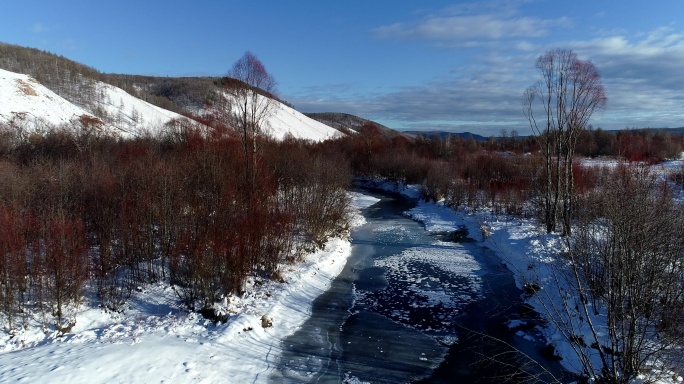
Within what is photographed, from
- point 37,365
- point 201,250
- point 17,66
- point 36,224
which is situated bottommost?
point 37,365

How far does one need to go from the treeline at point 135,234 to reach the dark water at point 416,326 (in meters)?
3.15

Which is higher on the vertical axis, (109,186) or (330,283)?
(109,186)

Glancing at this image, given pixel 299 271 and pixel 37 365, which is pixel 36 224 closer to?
pixel 37 365

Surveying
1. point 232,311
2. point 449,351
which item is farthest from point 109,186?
point 449,351

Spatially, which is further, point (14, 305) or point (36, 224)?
point (36, 224)

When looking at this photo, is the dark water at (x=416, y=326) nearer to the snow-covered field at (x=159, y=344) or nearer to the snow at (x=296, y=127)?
the snow-covered field at (x=159, y=344)

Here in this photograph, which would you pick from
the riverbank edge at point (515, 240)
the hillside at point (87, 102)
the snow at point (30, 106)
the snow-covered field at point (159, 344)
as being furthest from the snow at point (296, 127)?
the snow-covered field at point (159, 344)

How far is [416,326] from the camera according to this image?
1285 centimetres

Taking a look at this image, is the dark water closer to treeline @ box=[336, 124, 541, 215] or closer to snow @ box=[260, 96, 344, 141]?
treeline @ box=[336, 124, 541, 215]

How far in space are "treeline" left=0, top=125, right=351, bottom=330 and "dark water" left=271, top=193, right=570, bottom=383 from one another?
315 cm

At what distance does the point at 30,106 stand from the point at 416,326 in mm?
63289

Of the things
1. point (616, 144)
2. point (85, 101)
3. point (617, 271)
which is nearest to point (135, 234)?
point (617, 271)

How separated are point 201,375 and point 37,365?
323 centimetres

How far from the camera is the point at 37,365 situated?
852 centimetres
